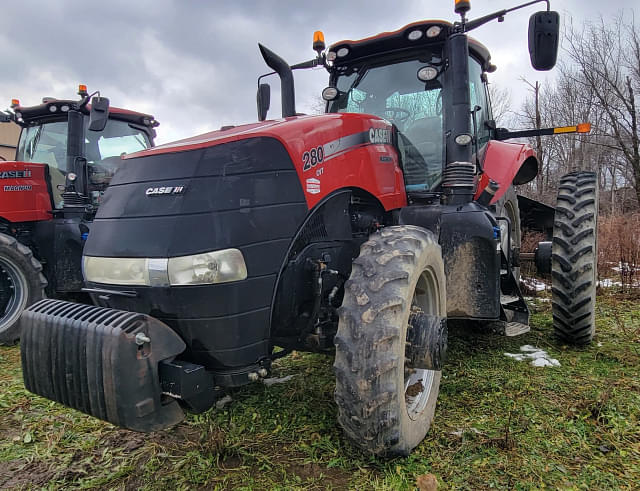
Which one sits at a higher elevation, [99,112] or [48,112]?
[48,112]

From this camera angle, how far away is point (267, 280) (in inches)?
85.0

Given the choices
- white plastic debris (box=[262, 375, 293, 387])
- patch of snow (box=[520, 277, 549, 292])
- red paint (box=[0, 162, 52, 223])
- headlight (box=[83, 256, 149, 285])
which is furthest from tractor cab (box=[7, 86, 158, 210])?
patch of snow (box=[520, 277, 549, 292])

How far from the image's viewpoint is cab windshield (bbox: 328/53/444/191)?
11.5 feet

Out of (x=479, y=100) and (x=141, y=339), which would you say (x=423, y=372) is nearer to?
(x=141, y=339)

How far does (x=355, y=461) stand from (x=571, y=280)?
2.52 meters

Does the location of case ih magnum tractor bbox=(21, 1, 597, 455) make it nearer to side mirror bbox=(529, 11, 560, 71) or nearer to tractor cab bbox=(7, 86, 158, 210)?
side mirror bbox=(529, 11, 560, 71)

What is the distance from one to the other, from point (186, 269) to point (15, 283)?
388 cm

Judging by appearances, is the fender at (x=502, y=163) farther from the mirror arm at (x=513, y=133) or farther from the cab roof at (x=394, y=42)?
the cab roof at (x=394, y=42)

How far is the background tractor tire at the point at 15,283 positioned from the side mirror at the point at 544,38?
4902 mm

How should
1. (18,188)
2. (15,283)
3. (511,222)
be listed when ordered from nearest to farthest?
(511,222)
(15,283)
(18,188)

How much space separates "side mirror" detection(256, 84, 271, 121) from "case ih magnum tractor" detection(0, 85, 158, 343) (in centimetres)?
174

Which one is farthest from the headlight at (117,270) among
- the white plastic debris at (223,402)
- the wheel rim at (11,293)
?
the wheel rim at (11,293)

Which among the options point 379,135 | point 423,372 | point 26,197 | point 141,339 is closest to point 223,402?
point 423,372

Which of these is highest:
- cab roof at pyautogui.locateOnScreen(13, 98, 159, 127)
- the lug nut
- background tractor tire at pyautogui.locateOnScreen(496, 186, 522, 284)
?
cab roof at pyautogui.locateOnScreen(13, 98, 159, 127)
